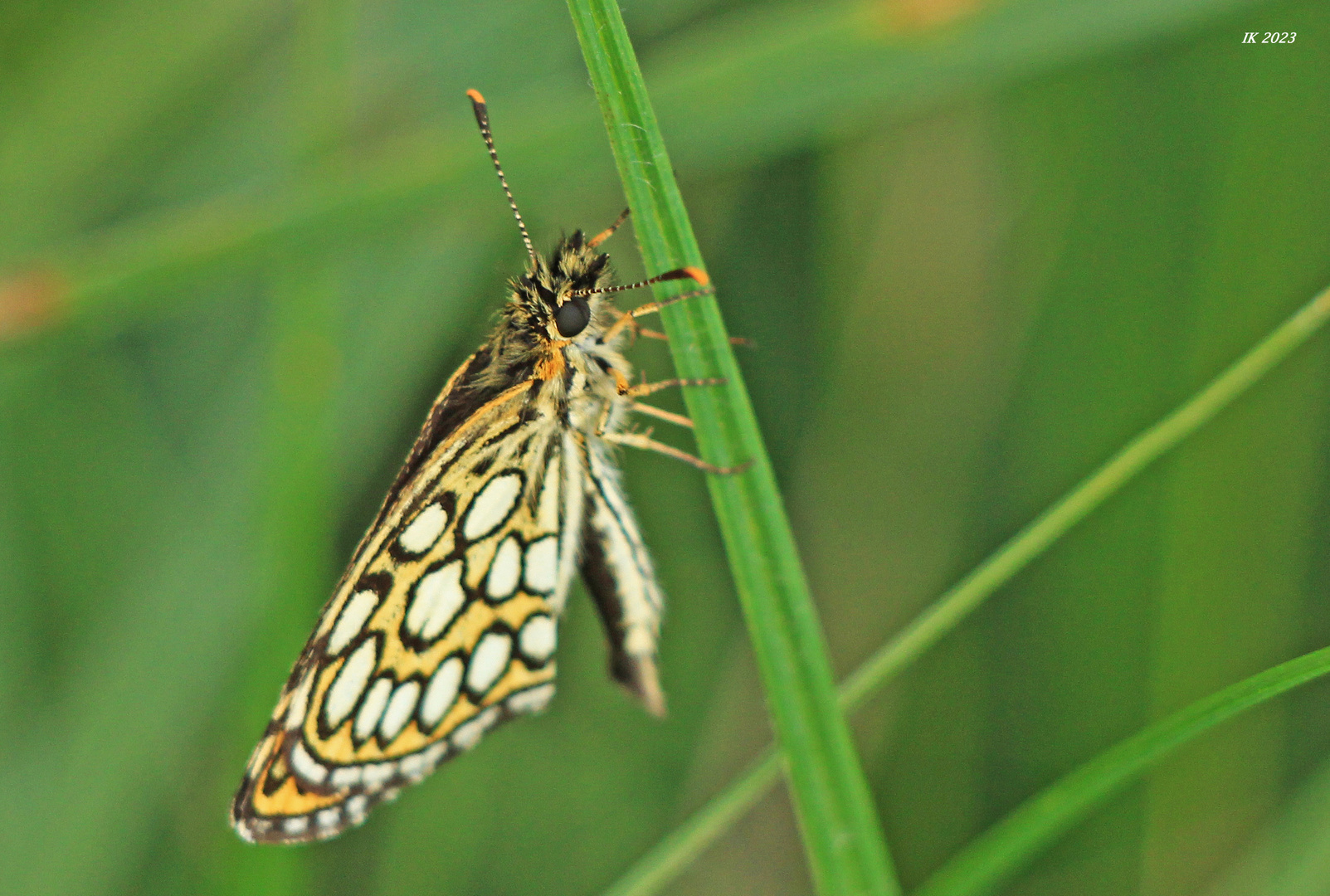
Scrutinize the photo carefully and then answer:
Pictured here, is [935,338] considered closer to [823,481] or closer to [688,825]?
[823,481]

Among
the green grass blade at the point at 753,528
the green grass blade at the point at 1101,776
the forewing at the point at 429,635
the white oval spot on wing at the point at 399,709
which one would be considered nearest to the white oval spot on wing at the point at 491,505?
the forewing at the point at 429,635

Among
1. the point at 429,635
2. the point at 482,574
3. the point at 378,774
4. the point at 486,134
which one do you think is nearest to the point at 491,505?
the point at 482,574

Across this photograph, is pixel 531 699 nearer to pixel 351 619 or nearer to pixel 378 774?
pixel 378 774

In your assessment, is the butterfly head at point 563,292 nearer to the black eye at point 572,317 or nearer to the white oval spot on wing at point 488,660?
the black eye at point 572,317

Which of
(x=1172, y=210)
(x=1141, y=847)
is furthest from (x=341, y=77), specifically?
(x=1141, y=847)

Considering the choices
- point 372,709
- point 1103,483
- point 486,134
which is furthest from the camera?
point 372,709

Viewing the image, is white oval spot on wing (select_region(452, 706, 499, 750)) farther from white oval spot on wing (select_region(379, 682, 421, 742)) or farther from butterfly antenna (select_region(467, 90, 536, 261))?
butterfly antenna (select_region(467, 90, 536, 261))

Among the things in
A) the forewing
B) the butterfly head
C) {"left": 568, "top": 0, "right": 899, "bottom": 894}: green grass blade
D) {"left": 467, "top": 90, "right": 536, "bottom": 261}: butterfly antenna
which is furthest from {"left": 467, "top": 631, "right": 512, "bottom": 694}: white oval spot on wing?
{"left": 568, "top": 0, "right": 899, "bottom": 894}: green grass blade
